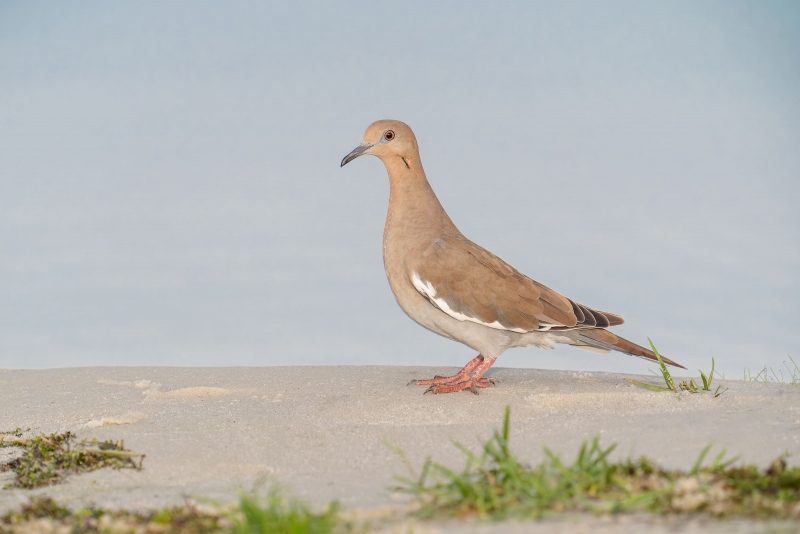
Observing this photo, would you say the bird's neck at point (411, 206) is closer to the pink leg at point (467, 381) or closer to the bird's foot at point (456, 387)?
the pink leg at point (467, 381)

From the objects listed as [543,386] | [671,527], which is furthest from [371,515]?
[543,386]

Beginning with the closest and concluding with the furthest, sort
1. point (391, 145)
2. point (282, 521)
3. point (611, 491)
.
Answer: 1. point (282, 521)
2. point (611, 491)
3. point (391, 145)

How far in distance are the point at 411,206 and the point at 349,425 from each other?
2160 millimetres

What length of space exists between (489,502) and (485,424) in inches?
90.0

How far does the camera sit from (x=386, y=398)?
634cm

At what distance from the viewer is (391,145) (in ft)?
23.7

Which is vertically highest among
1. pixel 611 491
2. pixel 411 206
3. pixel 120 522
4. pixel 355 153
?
pixel 355 153

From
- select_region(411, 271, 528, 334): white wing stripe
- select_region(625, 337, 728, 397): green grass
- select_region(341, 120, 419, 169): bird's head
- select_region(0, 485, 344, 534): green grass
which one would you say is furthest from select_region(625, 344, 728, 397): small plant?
select_region(0, 485, 344, 534): green grass

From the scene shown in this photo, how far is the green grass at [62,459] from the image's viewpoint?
194 inches

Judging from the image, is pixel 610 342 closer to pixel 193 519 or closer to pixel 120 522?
pixel 193 519

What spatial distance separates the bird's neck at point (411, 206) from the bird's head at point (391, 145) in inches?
0.5

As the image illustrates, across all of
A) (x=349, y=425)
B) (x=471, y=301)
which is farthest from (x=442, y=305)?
(x=349, y=425)

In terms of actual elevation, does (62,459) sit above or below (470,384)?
below

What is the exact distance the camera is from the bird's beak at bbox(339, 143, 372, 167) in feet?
23.7
